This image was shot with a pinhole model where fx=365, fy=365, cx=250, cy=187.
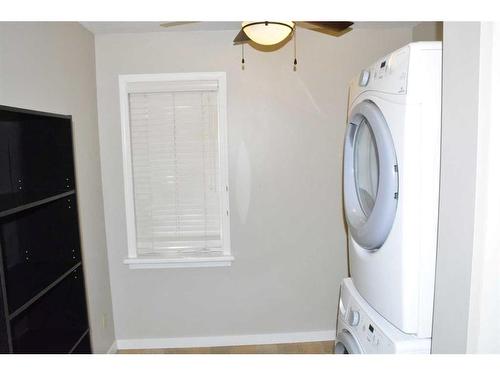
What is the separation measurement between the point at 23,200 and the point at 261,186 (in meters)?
1.66

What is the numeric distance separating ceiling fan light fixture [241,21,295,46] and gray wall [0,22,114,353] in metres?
1.08

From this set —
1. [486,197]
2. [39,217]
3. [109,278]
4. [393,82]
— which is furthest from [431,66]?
[109,278]

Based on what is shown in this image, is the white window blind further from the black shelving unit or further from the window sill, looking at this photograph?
the black shelving unit

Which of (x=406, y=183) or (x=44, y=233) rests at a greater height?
(x=406, y=183)

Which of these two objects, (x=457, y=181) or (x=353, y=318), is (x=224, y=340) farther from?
(x=457, y=181)

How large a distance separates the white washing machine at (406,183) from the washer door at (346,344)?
0.19m

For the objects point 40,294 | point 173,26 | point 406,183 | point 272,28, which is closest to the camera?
point 406,183

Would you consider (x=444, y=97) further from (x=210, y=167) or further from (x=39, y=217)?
(x=210, y=167)

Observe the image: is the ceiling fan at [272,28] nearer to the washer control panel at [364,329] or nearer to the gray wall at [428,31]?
the gray wall at [428,31]

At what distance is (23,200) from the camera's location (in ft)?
4.47

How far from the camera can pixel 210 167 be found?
2721mm

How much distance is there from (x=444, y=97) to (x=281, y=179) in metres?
1.74

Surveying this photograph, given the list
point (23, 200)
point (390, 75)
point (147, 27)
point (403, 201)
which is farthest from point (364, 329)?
point (147, 27)
